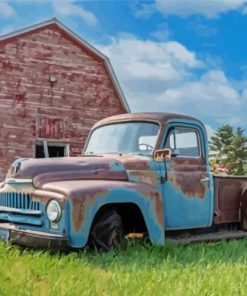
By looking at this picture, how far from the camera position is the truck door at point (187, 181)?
710 cm

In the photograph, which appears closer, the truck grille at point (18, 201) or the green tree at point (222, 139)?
the truck grille at point (18, 201)

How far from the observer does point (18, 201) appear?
6.55 m

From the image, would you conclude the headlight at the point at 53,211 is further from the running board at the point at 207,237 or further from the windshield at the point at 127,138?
the running board at the point at 207,237

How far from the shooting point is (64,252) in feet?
20.6

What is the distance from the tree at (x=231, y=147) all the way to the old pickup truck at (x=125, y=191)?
3833 centimetres

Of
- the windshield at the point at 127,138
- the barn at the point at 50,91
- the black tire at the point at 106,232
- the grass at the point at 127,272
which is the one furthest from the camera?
the barn at the point at 50,91

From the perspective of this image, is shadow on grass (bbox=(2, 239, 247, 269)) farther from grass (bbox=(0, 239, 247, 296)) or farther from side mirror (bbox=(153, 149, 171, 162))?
side mirror (bbox=(153, 149, 171, 162))

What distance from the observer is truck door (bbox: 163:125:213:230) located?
7.10 meters

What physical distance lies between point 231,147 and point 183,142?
46.6m

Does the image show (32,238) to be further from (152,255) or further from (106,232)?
(152,255)

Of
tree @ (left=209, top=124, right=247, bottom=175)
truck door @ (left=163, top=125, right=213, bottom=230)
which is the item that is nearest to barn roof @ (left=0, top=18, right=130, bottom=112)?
truck door @ (left=163, top=125, right=213, bottom=230)

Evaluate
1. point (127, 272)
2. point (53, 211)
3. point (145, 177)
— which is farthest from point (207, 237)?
point (53, 211)

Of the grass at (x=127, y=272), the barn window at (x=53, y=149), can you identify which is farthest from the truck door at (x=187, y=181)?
the barn window at (x=53, y=149)

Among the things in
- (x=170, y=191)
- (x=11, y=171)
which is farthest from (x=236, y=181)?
(x=11, y=171)
